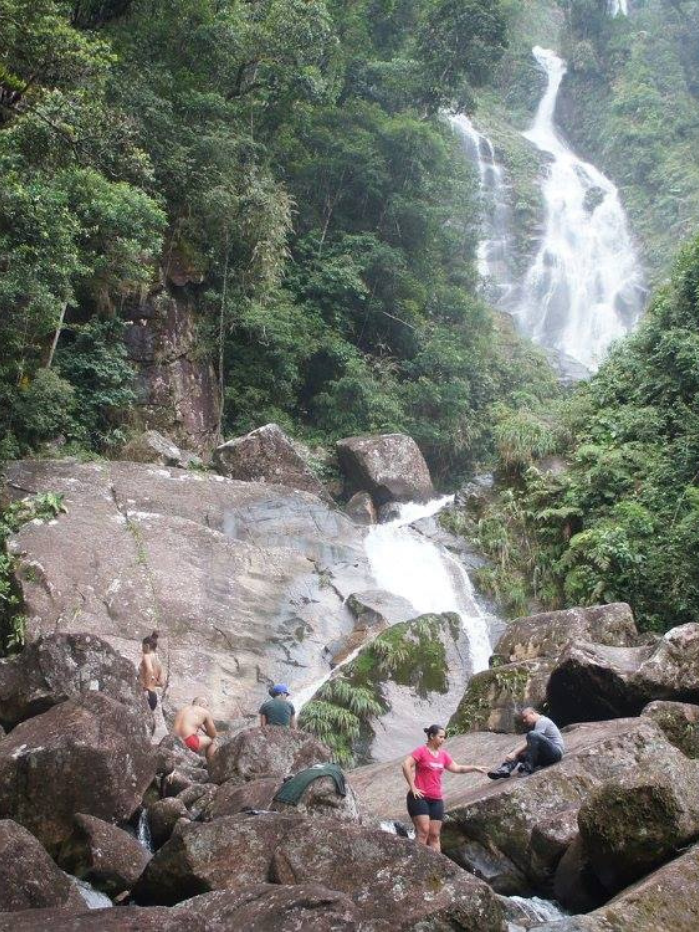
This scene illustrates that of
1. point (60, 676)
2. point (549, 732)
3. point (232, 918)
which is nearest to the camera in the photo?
point (232, 918)

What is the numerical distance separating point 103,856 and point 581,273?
3591cm

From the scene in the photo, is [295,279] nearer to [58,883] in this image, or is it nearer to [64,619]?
[64,619]

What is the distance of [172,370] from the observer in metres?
19.0

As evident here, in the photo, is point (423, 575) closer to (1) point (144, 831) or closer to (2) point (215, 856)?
(1) point (144, 831)

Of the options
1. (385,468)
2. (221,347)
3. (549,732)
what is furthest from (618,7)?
(549,732)

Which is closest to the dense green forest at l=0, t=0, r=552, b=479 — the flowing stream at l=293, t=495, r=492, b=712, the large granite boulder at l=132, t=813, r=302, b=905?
the flowing stream at l=293, t=495, r=492, b=712

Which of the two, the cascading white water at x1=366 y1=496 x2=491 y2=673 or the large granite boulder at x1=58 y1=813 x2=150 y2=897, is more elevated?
the large granite boulder at x1=58 y1=813 x2=150 y2=897

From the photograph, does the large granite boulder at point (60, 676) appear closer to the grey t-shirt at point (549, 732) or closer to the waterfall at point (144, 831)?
the waterfall at point (144, 831)

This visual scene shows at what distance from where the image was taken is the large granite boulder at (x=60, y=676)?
873cm

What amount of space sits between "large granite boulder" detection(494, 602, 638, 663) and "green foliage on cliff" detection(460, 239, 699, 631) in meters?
1.51

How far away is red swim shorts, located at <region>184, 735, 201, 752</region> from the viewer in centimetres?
967

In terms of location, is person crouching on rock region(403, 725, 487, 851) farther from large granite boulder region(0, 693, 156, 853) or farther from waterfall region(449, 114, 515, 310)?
waterfall region(449, 114, 515, 310)

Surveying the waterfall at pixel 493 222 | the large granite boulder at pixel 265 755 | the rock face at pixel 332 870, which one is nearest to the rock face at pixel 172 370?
the large granite boulder at pixel 265 755

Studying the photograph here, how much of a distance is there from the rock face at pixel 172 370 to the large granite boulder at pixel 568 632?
374 inches
